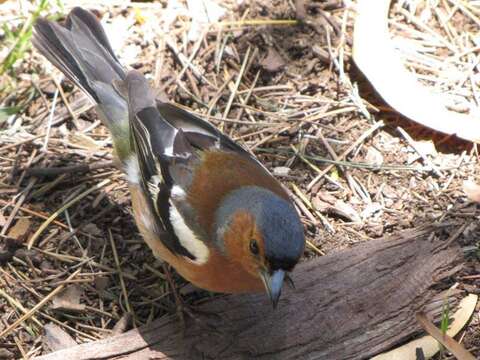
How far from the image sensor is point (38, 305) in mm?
4801

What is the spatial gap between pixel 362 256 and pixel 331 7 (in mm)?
2379

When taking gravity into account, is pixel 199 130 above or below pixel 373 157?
above

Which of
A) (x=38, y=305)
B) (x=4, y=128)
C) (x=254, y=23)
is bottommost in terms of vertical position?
(x=38, y=305)

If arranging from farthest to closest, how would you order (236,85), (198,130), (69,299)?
1. (236,85)
2. (198,130)
3. (69,299)

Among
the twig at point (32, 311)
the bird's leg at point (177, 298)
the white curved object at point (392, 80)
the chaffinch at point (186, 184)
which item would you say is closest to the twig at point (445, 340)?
the chaffinch at point (186, 184)

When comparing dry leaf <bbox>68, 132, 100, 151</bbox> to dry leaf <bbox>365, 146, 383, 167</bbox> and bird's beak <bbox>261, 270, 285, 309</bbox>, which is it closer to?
dry leaf <bbox>365, 146, 383, 167</bbox>

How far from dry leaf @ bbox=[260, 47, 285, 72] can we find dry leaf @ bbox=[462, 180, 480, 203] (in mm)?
1633

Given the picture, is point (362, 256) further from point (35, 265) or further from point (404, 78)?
point (35, 265)

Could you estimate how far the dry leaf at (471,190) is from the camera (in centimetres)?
525

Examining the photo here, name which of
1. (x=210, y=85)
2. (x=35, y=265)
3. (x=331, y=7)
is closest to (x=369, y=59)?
(x=331, y=7)

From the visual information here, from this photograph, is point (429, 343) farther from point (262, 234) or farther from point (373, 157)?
point (373, 157)

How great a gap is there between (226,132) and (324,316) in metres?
1.65

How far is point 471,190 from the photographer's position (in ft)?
17.4

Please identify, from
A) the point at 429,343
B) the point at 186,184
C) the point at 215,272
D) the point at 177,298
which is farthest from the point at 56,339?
the point at 429,343
